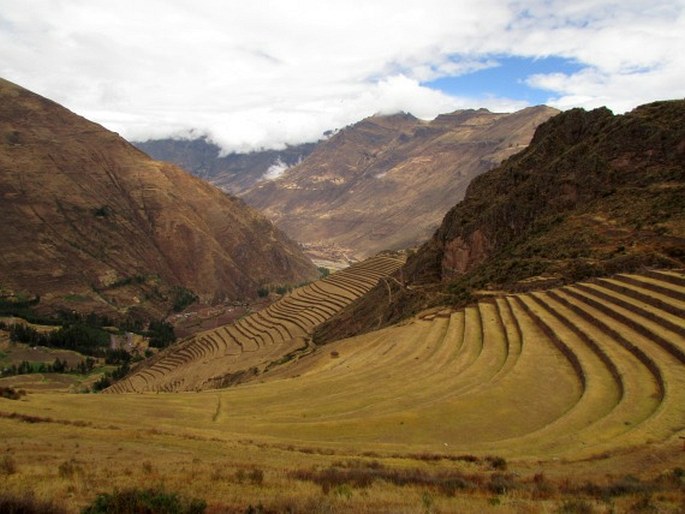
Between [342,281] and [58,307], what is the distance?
3146 inches

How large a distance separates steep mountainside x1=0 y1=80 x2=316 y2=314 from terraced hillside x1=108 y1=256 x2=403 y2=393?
59515 mm

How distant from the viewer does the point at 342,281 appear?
333ft

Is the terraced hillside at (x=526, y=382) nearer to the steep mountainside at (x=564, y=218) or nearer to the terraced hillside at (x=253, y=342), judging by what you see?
the steep mountainside at (x=564, y=218)

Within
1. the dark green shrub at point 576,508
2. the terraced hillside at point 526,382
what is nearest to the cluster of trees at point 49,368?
the terraced hillside at point 526,382

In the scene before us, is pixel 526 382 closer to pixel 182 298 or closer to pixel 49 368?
pixel 49 368

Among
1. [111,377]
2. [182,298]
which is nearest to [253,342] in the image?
[111,377]

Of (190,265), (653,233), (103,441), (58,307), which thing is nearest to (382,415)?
(103,441)

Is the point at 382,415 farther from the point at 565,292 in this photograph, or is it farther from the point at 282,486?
the point at 565,292

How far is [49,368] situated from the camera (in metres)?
92.1

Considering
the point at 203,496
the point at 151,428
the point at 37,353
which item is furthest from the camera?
the point at 37,353

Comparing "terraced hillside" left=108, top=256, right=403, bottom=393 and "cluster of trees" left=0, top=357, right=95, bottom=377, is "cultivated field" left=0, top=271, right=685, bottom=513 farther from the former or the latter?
"cluster of trees" left=0, top=357, right=95, bottom=377

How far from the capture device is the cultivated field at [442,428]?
11406 mm

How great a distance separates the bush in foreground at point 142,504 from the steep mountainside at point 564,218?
34137mm

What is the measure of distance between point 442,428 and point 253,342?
61177mm
